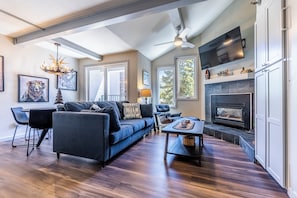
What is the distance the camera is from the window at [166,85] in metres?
6.25

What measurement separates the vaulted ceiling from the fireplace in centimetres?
215

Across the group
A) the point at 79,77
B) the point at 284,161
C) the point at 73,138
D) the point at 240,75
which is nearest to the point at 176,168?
the point at 284,161

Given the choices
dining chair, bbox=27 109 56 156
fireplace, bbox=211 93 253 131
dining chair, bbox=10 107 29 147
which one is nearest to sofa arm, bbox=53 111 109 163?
dining chair, bbox=27 109 56 156

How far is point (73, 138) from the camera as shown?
2.38 m

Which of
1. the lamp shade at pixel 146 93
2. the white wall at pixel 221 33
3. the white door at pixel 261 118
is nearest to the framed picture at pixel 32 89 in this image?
the lamp shade at pixel 146 93

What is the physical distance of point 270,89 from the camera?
6.04ft

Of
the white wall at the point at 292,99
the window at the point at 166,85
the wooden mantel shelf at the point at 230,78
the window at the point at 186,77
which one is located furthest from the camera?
the window at the point at 166,85

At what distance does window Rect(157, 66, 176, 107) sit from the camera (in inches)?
246

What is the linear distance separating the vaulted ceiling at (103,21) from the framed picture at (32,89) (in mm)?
970

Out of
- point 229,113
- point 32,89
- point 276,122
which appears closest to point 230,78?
point 229,113

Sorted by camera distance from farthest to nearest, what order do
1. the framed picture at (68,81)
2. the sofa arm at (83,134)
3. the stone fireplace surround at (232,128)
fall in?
the framed picture at (68,81), the stone fireplace surround at (232,128), the sofa arm at (83,134)

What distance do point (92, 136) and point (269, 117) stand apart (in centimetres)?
233

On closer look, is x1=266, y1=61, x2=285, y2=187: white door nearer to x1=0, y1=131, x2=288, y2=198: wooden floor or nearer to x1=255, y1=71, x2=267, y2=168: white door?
x1=255, y1=71, x2=267, y2=168: white door

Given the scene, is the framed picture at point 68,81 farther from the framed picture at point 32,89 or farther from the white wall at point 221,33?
the white wall at point 221,33
